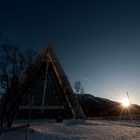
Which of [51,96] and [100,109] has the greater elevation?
[51,96]

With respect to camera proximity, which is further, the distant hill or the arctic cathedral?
the distant hill

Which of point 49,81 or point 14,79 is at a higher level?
point 49,81

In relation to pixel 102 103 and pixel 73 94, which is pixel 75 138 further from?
pixel 102 103

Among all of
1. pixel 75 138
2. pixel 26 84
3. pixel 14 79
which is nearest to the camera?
pixel 75 138

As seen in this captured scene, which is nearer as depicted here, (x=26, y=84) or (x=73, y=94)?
(x=26, y=84)

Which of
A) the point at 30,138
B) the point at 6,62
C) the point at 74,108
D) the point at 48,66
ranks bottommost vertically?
the point at 30,138

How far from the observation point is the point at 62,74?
37.2 meters

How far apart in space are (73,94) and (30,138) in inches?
884

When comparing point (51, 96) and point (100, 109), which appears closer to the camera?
point (51, 96)

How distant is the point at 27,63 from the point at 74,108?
58.1 ft

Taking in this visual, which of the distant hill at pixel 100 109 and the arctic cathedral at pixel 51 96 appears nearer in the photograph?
the arctic cathedral at pixel 51 96

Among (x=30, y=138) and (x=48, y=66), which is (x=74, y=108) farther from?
(x=30, y=138)

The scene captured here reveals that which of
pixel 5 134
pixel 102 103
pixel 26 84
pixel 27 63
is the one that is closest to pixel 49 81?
pixel 26 84

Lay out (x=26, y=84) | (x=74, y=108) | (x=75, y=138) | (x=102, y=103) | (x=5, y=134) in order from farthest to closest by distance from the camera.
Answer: (x=102, y=103) < (x=74, y=108) < (x=26, y=84) < (x=5, y=134) < (x=75, y=138)
